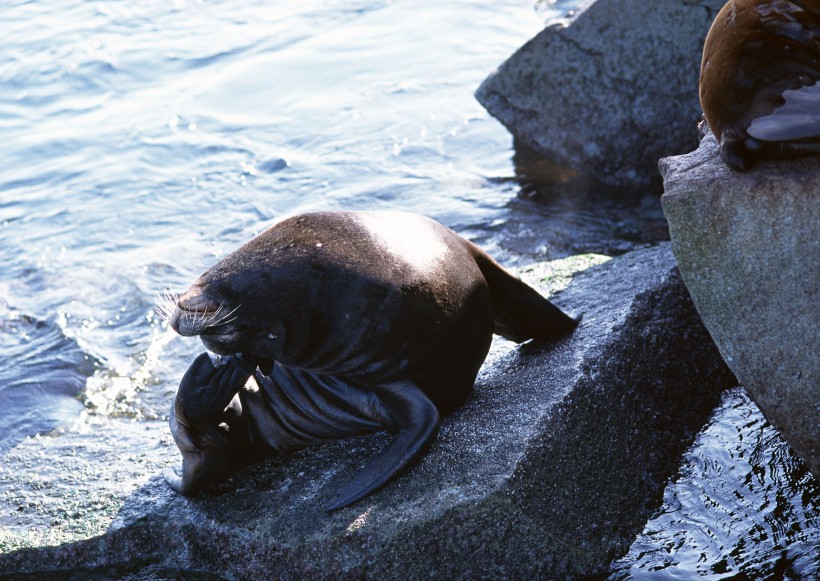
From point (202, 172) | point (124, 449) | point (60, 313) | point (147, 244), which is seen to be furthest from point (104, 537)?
point (202, 172)

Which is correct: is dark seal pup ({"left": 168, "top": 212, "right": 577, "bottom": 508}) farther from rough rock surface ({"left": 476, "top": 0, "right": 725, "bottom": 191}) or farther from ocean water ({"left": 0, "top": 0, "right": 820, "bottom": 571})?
rough rock surface ({"left": 476, "top": 0, "right": 725, "bottom": 191})

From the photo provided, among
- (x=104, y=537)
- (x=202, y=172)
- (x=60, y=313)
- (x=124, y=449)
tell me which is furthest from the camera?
(x=202, y=172)

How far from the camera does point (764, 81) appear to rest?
4230 millimetres

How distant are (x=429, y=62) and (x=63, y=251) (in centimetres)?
530

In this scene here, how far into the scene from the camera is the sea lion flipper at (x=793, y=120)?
13.0ft

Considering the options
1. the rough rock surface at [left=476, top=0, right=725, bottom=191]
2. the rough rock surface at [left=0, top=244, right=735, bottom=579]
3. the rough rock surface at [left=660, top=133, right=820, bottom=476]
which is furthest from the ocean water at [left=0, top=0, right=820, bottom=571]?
the rough rock surface at [left=660, top=133, right=820, bottom=476]

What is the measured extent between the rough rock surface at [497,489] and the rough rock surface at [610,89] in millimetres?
3512

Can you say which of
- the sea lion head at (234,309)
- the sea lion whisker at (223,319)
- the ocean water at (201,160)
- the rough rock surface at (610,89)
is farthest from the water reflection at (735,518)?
the rough rock surface at (610,89)

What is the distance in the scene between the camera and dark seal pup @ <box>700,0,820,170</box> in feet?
13.3

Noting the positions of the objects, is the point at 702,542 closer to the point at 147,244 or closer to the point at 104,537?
the point at 104,537

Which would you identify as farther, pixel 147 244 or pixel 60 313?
pixel 147 244

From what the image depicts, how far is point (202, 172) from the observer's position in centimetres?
1052

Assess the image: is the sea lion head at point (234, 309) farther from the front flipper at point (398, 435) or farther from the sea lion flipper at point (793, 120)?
the sea lion flipper at point (793, 120)

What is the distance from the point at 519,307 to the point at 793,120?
1528mm
